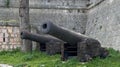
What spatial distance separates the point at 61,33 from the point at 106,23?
5853mm

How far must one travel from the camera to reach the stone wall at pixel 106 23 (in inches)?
536

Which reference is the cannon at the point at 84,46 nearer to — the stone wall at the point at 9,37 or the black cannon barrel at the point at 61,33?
the black cannon barrel at the point at 61,33

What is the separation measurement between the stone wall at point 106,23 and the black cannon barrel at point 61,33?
3.00 meters

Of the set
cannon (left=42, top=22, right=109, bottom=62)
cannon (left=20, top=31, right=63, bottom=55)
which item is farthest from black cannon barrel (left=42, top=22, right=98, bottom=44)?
cannon (left=20, top=31, right=63, bottom=55)

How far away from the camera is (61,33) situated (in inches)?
383

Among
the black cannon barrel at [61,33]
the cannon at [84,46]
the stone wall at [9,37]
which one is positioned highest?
the black cannon barrel at [61,33]

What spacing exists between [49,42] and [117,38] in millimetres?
2697

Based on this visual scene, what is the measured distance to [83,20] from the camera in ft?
65.3

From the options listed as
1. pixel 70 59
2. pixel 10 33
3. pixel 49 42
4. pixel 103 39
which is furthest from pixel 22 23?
pixel 70 59

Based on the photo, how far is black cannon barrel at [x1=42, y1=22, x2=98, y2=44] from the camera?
927 centimetres

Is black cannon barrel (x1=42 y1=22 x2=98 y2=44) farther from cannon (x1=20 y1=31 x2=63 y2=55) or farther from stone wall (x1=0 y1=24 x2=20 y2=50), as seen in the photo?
stone wall (x1=0 y1=24 x2=20 y2=50)

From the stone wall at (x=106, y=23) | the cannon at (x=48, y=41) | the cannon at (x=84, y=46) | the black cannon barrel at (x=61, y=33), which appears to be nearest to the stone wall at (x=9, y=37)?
the cannon at (x=48, y=41)

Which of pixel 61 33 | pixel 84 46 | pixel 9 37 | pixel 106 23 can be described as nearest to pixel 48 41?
pixel 9 37

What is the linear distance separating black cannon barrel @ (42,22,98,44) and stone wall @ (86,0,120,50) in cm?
300
